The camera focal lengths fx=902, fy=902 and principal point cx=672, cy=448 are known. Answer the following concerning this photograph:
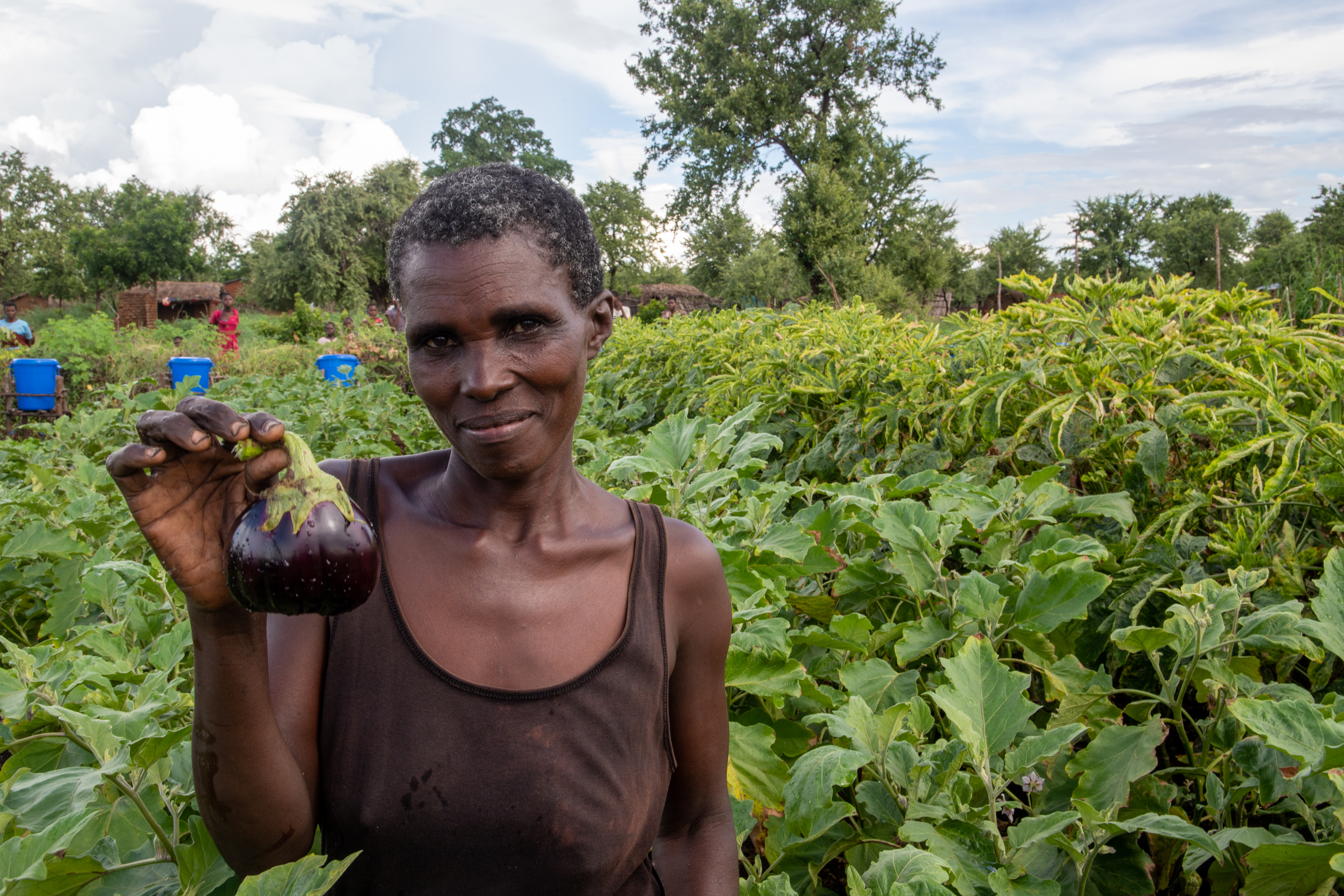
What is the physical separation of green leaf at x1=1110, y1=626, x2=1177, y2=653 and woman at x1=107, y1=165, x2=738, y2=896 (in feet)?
2.22

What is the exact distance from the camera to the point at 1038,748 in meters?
1.26

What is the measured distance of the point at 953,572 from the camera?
1934 millimetres

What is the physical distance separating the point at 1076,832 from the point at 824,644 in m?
0.50

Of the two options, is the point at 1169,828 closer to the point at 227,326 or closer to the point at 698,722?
the point at 698,722

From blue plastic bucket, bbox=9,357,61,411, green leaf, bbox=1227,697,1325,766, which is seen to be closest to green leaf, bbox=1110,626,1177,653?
green leaf, bbox=1227,697,1325,766

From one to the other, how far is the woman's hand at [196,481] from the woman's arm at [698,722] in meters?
0.69

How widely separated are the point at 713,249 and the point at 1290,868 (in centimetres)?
4329

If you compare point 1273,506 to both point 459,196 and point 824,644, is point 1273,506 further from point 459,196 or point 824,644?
point 459,196

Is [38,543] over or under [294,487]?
under

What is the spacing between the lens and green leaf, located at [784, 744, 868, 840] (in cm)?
126

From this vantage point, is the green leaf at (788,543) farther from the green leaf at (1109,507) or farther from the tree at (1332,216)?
the tree at (1332,216)

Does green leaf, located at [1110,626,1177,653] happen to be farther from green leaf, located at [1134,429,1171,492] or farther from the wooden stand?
the wooden stand

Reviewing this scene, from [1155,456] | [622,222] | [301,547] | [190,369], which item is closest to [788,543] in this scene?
[1155,456]

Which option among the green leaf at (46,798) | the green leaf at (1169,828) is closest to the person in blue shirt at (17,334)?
the green leaf at (46,798)
